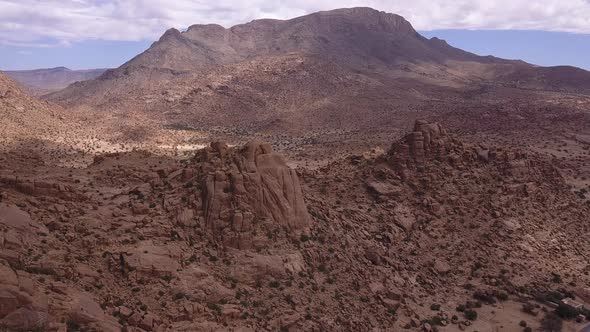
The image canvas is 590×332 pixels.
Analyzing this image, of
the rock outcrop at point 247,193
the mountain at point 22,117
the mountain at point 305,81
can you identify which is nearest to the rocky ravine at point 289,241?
the rock outcrop at point 247,193

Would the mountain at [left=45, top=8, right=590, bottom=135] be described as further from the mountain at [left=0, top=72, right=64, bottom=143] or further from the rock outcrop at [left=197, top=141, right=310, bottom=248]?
the rock outcrop at [left=197, top=141, right=310, bottom=248]

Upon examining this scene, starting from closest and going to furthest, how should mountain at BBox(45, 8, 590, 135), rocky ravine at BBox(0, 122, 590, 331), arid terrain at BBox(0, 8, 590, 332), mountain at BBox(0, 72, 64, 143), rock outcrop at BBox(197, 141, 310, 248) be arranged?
rocky ravine at BBox(0, 122, 590, 331) < arid terrain at BBox(0, 8, 590, 332) < rock outcrop at BBox(197, 141, 310, 248) < mountain at BBox(0, 72, 64, 143) < mountain at BBox(45, 8, 590, 135)

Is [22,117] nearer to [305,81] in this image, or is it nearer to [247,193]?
[247,193]

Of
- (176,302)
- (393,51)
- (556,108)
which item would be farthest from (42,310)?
(393,51)

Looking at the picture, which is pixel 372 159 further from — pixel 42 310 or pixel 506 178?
pixel 42 310

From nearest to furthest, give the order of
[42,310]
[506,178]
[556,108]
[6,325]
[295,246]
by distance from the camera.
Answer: [6,325], [42,310], [295,246], [506,178], [556,108]

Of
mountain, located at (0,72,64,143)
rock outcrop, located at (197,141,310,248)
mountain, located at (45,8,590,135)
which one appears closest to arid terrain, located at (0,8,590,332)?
rock outcrop, located at (197,141,310,248)
